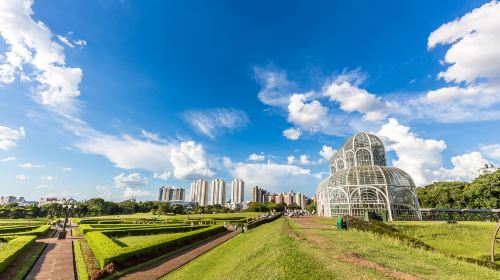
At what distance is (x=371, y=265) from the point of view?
10820 millimetres

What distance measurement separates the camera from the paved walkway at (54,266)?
1390 cm

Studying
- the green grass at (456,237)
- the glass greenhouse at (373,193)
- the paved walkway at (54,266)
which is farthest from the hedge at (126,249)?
the glass greenhouse at (373,193)

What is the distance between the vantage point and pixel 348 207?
1785 inches

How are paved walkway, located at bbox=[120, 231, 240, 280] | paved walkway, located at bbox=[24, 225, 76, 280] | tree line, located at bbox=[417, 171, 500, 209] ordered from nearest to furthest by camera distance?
paved walkway, located at bbox=[24, 225, 76, 280] → paved walkway, located at bbox=[120, 231, 240, 280] → tree line, located at bbox=[417, 171, 500, 209]

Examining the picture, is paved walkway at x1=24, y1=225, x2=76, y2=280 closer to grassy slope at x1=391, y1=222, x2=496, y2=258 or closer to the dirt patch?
the dirt patch

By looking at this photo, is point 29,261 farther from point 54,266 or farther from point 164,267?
point 164,267

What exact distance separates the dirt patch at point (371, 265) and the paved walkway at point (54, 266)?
14.7 m

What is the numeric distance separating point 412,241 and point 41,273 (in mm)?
23878

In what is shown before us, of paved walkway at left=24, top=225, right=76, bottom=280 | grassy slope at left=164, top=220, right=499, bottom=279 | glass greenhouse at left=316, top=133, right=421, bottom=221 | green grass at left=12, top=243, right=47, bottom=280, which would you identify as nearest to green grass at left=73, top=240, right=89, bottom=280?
paved walkway at left=24, top=225, right=76, bottom=280

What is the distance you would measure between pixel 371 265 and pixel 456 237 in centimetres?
2555

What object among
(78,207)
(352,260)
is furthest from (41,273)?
(78,207)

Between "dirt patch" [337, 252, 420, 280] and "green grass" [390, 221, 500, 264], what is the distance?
1770cm

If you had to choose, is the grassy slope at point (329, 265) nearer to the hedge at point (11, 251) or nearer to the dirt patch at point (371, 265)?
the dirt patch at point (371, 265)

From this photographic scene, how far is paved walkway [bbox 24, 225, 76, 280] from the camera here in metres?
13.9
